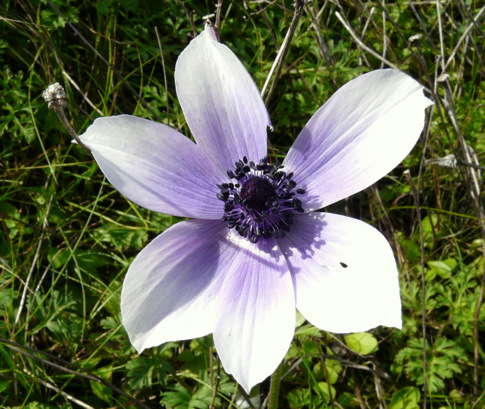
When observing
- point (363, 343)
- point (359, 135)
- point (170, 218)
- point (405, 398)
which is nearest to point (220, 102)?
point (359, 135)

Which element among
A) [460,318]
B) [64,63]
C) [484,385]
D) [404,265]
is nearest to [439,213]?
[404,265]

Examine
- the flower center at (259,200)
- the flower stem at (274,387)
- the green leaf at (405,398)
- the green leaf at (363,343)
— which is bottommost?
the green leaf at (405,398)

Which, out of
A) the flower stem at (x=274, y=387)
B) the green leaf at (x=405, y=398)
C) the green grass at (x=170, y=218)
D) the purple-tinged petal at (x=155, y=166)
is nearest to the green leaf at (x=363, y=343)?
the green grass at (x=170, y=218)

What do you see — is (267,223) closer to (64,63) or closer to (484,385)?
(484,385)

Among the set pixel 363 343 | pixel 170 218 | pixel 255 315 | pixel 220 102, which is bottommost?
pixel 363 343

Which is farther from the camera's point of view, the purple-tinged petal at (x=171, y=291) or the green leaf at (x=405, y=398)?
the green leaf at (x=405, y=398)

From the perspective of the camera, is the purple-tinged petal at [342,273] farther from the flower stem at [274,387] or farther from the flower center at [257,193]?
the flower stem at [274,387]

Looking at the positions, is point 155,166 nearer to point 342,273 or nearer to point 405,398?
point 342,273

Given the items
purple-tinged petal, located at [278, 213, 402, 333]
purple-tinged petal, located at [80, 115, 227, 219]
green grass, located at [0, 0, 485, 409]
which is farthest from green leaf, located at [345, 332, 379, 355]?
purple-tinged petal, located at [80, 115, 227, 219]
